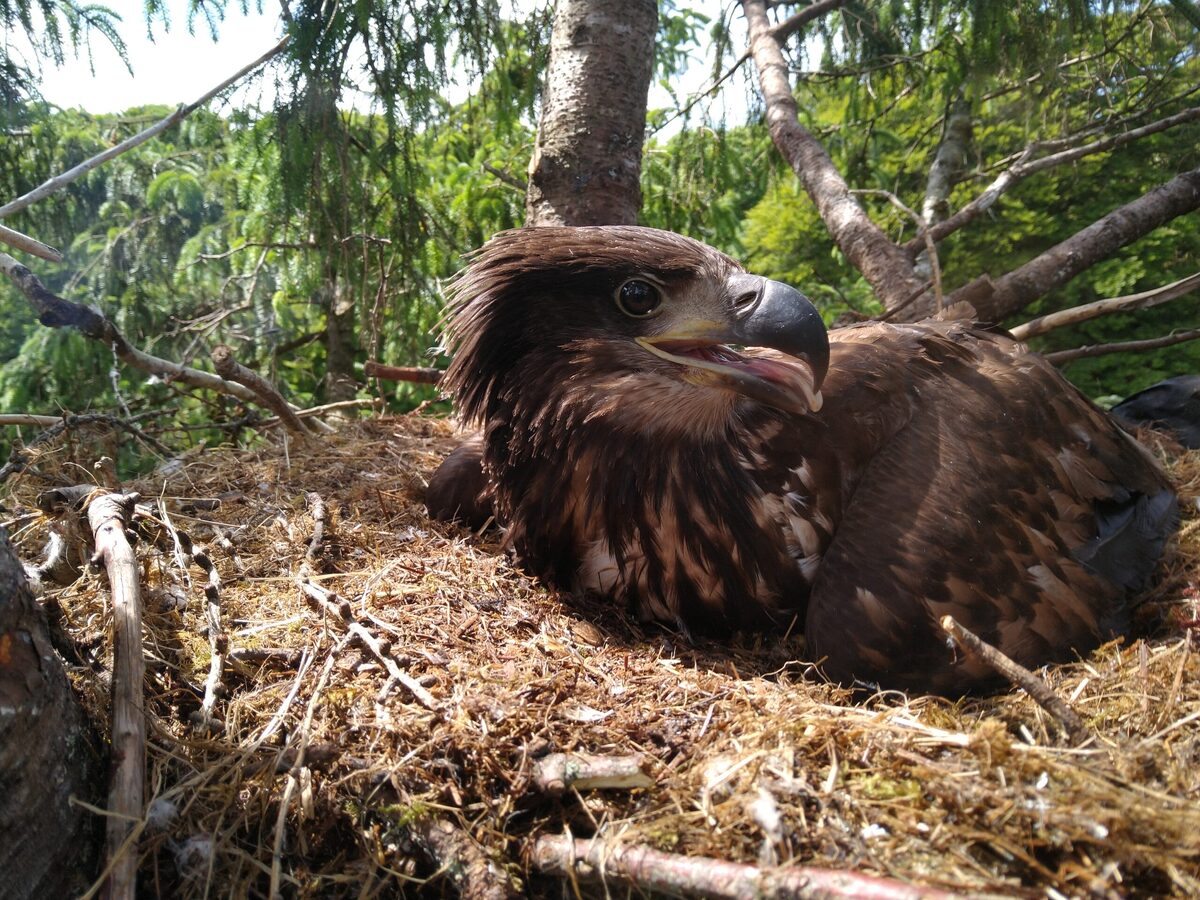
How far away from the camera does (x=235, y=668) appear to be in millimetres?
1876

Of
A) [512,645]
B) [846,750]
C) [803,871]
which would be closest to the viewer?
[803,871]

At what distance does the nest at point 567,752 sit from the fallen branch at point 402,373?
1.87 metres

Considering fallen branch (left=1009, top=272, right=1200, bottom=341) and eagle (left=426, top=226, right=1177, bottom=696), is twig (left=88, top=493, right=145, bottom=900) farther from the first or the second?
fallen branch (left=1009, top=272, right=1200, bottom=341)

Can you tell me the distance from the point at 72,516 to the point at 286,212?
93.7 inches

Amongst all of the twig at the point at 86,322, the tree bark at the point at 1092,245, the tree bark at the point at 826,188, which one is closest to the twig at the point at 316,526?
the twig at the point at 86,322

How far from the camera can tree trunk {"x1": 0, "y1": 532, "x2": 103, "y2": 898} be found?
124 cm

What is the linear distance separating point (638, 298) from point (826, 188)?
2.87m

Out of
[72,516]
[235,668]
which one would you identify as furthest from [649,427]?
[72,516]

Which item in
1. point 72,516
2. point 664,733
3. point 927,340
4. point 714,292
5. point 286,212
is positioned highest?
point 286,212

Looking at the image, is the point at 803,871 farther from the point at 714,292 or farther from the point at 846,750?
the point at 714,292

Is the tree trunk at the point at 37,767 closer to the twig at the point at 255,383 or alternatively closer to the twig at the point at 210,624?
the twig at the point at 210,624

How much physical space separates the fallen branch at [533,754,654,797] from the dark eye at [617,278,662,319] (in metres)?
1.32

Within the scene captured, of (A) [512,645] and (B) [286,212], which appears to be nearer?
(A) [512,645]

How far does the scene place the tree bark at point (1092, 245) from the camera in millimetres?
4117
